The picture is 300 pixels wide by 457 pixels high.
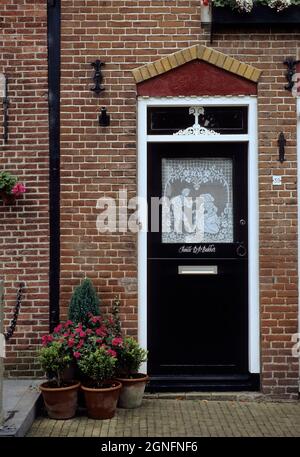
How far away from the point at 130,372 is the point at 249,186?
230 centimetres

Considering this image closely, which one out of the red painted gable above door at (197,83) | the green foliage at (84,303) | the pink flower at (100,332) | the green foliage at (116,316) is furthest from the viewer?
the red painted gable above door at (197,83)

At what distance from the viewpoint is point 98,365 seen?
544cm

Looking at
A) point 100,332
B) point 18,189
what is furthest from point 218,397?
point 18,189

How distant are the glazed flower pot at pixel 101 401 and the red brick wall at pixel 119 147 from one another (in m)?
0.92

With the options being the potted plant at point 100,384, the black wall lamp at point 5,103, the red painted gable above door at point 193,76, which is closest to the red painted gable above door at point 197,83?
the red painted gable above door at point 193,76

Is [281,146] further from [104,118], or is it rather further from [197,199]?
[104,118]

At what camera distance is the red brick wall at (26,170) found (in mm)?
6328

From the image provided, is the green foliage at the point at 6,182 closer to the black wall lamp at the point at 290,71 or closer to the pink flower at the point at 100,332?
the pink flower at the point at 100,332

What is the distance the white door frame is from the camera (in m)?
6.35

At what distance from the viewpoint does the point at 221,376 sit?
642 cm

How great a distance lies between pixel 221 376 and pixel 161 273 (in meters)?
1.26

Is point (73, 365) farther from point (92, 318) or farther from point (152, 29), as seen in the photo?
point (152, 29)

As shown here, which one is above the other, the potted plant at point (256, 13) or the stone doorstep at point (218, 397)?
the potted plant at point (256, 13)
